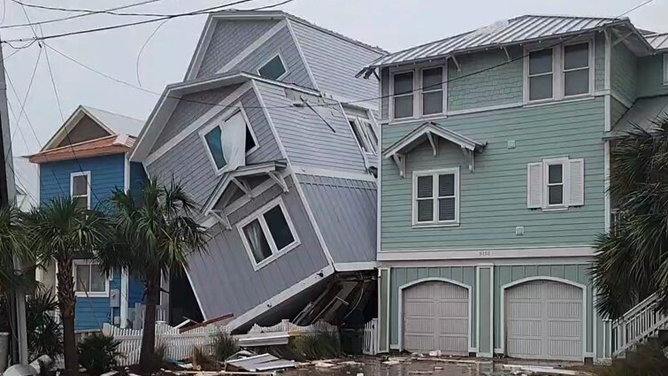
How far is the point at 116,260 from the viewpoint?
55.1ft

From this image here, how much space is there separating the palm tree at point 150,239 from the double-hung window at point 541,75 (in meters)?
9.59

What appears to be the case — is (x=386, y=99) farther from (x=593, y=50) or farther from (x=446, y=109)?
(x=593, y=50)

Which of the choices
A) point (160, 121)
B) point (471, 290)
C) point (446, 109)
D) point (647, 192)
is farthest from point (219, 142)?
point (647, 192)

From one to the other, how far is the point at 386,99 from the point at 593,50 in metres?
6.05

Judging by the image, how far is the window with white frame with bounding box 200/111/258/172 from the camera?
24.0m

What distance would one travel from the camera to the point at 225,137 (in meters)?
24.4

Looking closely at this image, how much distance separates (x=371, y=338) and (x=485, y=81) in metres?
7.87

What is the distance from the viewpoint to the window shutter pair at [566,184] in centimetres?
2084

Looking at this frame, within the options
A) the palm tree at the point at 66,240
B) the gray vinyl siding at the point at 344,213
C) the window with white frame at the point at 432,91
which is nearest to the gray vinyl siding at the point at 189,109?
the gray vinyl siding at the point at 344,213

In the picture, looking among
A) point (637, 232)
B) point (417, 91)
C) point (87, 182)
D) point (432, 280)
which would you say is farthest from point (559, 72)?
point (87, 182)

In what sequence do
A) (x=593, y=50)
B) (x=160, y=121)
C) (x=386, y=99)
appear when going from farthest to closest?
(x=160, y=121)
(x=386, y=99)
(x=593, y=50)

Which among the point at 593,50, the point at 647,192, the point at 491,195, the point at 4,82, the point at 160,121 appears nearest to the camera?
the point at 647,192

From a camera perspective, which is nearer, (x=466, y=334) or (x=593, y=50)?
(x=593, y=50)

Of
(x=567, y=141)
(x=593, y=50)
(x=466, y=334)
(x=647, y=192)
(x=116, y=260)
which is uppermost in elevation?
(x=593, y=50)
